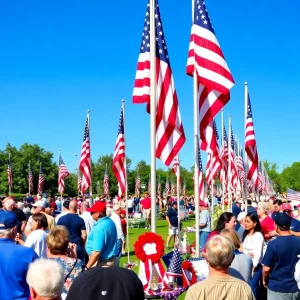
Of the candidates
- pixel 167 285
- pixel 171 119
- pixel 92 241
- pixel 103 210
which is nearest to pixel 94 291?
pixel 167 285

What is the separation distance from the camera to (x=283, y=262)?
6.49 m

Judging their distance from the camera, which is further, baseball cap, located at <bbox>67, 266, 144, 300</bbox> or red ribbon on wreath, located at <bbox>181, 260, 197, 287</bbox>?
red ribbon on wreath, located at <bbox>181, 260, 197, 287</bbox>

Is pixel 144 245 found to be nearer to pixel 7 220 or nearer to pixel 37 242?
pixel 37 242

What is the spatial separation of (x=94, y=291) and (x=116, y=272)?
182 millimetres

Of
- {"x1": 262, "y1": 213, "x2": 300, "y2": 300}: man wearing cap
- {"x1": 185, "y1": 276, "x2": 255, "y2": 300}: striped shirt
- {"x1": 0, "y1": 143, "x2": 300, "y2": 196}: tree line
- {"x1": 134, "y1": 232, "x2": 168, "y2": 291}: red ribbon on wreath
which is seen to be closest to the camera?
{"x1": 185, "y1": 276, "x2": 255, "y2": 300}: striped shirt

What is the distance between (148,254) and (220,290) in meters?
2.89

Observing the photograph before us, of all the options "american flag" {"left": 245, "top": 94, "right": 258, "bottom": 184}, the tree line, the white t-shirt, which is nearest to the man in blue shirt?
the white t-shirt

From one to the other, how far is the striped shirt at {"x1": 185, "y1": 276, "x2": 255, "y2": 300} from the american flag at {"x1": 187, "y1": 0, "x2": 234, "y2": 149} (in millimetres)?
5727

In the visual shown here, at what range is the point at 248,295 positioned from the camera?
4.09m

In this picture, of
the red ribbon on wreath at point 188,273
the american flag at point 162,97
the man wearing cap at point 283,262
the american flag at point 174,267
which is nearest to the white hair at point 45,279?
the red ribbon on wreath at point 188,273

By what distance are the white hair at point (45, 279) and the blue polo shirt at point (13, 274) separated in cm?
168

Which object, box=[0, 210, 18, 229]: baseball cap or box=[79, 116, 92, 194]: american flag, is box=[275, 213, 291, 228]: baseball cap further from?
box=[79, 116, 92, 194]: american flag

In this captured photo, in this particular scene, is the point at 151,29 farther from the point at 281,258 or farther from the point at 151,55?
the point at 281,258

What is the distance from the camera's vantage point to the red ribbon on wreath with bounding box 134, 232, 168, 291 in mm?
6875
